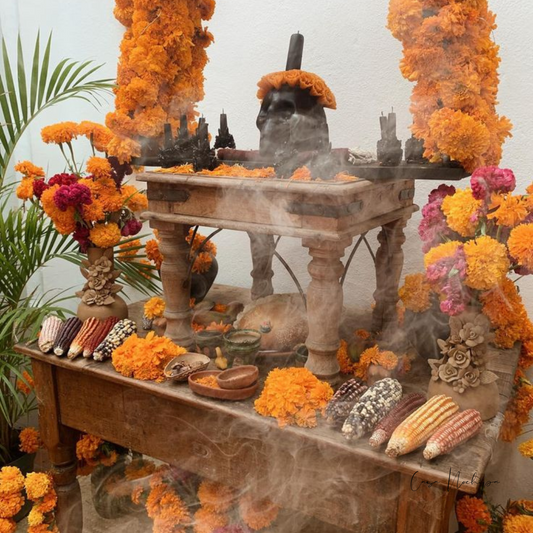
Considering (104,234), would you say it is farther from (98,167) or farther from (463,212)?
(463,212)

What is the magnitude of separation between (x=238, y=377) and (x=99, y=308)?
723 millimetres

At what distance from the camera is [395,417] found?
137 cm

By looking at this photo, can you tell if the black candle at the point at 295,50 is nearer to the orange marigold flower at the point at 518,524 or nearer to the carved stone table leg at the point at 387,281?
the carved stone table leg at the point at 387,281

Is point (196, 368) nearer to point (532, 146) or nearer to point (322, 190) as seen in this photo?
point (322, 190)

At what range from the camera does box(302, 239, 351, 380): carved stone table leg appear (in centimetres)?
150

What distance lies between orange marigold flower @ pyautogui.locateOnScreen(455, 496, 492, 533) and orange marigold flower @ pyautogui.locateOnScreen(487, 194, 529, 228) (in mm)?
971

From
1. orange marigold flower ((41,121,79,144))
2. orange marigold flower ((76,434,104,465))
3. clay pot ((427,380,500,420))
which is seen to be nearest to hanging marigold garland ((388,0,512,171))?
clay pot ((427,380,500,420))

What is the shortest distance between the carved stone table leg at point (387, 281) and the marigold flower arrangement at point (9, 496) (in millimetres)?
1560

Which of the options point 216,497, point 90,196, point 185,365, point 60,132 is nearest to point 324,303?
point 185,365

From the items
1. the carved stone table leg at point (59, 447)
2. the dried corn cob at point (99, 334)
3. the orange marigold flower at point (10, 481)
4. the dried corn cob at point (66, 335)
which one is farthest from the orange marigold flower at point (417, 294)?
the orange marigold flower at point (10, 481)

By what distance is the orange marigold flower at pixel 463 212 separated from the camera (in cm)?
136

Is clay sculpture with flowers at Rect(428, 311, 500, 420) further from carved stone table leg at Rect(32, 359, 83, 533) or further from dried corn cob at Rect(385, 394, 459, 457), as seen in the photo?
carved stone table leg at Rect(32, 359, 83, 533)

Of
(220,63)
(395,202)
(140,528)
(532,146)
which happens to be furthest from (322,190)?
(140,528)

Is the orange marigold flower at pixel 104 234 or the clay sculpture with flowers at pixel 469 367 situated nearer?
the clay sculpture with flowers at pixel 469 367
